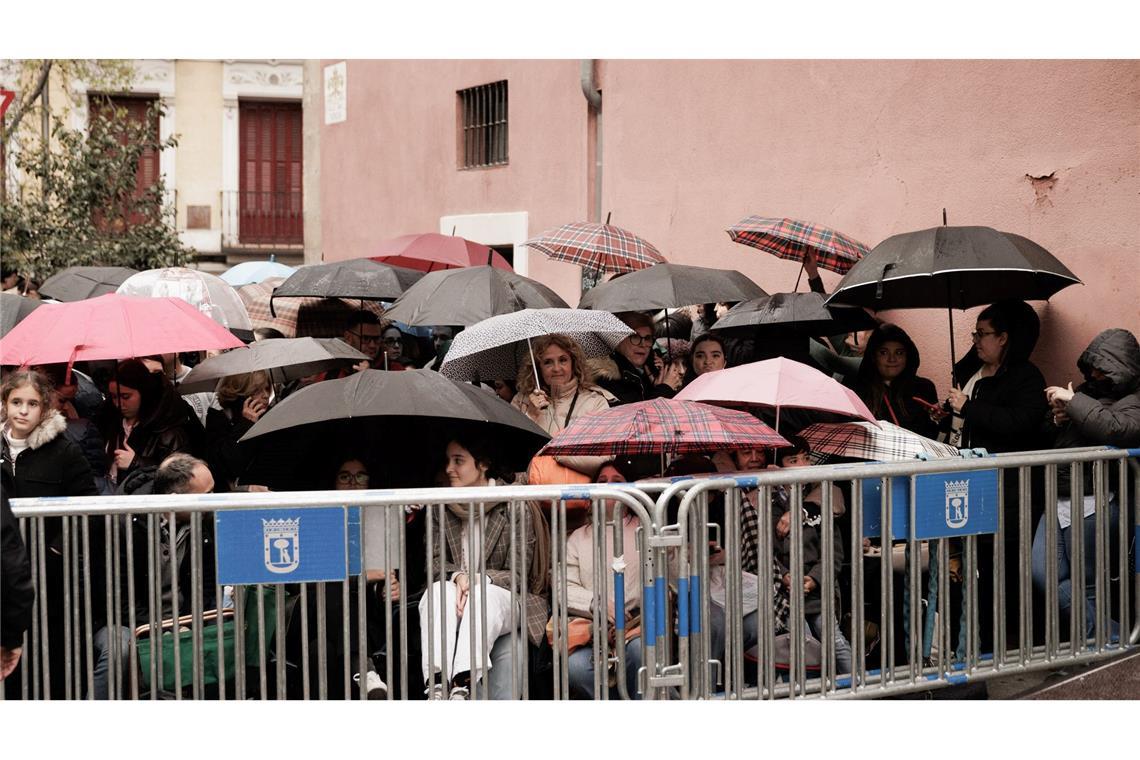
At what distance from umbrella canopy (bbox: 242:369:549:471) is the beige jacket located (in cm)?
99

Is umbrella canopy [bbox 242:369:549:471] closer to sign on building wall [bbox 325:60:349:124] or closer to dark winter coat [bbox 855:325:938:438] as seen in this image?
dark winter coat [bbox 855:325:938:438]

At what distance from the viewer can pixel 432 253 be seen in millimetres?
11898

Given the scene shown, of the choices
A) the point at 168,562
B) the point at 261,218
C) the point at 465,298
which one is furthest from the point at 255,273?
the point at 261,218

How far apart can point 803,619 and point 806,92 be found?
633 cm

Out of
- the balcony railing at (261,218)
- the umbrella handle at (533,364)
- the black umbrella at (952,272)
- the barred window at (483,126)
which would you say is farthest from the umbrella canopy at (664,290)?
the balcony railing at (261,218)

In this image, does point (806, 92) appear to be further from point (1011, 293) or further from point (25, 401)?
point (25, 401)

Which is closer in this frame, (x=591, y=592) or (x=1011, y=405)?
(x=591, y=592)

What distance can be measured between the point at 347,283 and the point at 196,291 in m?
1.09

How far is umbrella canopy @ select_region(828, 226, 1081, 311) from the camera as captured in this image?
725 centimetres

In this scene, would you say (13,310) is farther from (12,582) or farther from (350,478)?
(12,582)

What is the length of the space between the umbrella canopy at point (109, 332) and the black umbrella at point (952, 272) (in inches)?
138

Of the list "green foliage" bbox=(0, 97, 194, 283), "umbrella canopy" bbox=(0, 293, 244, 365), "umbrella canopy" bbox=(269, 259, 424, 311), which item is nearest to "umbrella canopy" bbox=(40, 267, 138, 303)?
"umbrella canopy" bbox=(269, 259, 424, 311)

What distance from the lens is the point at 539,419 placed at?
7809mm

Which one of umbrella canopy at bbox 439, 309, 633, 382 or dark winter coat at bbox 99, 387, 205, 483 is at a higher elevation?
umbrella canopy at bbox 439, 309, 633, 382
